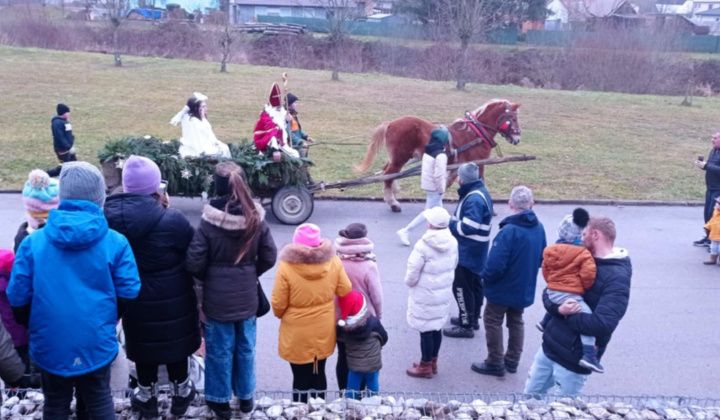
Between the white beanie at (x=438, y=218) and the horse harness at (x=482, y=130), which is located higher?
the horse harness at (x=482, y=130)

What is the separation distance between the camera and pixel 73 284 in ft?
12.3

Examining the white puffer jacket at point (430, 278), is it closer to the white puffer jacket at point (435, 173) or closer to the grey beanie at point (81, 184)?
the grey beanie at point (81, 184)

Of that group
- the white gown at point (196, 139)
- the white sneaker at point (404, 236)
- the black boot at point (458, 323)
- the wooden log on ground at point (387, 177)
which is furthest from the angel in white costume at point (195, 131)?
the black boot at point (458, 323)

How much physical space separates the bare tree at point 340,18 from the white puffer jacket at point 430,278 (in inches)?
1266

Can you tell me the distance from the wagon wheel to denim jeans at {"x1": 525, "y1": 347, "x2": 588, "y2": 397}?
5.79m

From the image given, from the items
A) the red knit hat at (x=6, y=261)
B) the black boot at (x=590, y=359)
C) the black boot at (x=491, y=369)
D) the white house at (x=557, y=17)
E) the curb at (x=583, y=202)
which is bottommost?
the black boot at (x=491, y=369)

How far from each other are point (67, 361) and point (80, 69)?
1174 inches

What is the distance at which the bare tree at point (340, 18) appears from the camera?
3725cm

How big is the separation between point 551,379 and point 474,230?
1958mm

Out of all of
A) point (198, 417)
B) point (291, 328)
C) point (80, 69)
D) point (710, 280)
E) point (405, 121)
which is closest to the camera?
point (198, 417)

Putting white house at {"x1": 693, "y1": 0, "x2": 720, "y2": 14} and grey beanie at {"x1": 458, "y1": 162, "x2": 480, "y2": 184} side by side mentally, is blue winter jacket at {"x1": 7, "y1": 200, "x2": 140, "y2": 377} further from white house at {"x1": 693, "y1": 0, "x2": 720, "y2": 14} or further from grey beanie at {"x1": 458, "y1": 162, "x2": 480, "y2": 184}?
white house at {"x1": 693, "y1": 0, "x2": 720, "y2": 14}

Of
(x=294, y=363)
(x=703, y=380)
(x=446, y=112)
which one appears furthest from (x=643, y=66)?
(x=294, y=363)

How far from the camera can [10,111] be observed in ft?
67.6

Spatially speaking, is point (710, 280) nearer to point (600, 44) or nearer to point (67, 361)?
point (67, 361)
